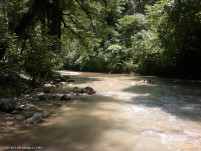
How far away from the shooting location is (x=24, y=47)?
7027 mm

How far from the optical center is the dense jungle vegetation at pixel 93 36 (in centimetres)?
651

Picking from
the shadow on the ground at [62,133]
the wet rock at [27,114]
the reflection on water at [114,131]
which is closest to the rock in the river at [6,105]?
the wet rock at [27,114]

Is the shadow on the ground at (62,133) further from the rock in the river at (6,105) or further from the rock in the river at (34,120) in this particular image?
the rock in the river at (6,105)

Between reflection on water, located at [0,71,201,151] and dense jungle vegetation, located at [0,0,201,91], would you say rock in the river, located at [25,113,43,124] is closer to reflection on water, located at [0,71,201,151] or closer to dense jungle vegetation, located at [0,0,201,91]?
reflection on water, located at [0,71,201,151]

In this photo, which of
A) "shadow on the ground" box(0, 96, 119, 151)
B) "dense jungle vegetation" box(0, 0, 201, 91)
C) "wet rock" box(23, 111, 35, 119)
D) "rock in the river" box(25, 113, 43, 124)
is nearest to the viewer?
"shadow on the ground" box(0, 96, 119, 151)

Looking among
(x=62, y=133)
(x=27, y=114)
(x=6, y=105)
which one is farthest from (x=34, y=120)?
(x=6, y=105)

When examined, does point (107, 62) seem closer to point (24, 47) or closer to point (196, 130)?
point (24, 47)

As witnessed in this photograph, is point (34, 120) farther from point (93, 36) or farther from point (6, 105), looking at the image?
point (93, 36)

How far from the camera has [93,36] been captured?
13.4m

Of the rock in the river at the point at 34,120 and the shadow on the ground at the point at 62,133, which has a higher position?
the rock in the river at the point at 34,120

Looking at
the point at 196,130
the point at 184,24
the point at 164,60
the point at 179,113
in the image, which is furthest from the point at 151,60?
the point at 196,130

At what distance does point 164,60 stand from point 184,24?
4790 millimetres

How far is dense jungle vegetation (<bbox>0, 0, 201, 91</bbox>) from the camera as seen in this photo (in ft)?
21.4

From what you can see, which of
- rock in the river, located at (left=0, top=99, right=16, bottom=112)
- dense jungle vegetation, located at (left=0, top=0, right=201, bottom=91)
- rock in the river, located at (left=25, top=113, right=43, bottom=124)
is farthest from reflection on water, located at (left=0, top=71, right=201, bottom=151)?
dense jungle vegetation, located at (left=0, top=0, right=201, bottom=91)
